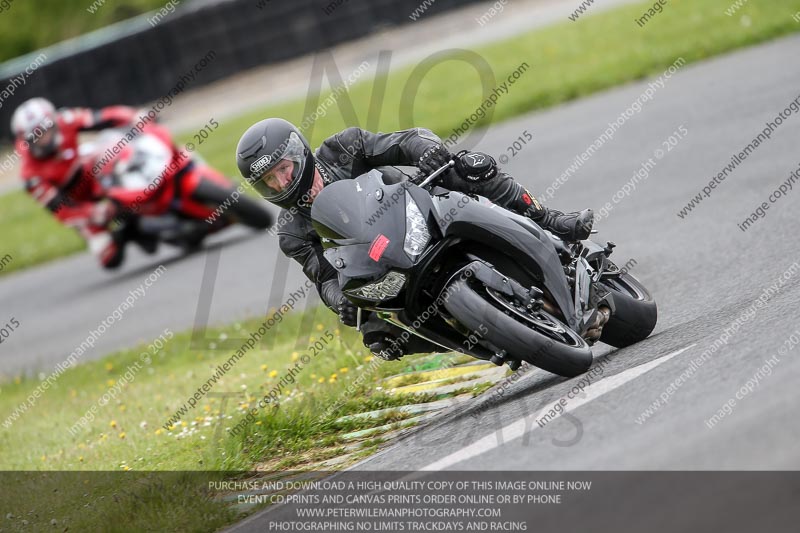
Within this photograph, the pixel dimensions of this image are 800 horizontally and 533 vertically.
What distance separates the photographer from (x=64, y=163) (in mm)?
14383

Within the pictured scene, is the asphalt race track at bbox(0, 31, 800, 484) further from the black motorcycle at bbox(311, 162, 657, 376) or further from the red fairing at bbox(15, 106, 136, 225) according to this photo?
the red fairing at bbox(15, 106, 136, 225)

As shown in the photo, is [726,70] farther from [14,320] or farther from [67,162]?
[14,320]

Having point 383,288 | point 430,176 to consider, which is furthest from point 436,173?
point 383,288

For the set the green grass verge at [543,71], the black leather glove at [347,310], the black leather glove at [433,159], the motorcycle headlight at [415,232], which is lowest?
the green grass verge at [543,71]

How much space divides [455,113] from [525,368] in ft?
33.3

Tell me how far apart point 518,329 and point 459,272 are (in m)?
0.43

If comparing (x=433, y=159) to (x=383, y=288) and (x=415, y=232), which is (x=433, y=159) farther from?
(x=383, y=288)

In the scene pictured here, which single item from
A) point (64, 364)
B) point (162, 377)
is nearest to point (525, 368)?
point (162, 377)

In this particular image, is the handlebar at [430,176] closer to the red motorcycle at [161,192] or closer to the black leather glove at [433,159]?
the black leather glove at [433,159]

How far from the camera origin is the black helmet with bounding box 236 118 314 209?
5.94m

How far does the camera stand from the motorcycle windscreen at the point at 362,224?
18.1 ft

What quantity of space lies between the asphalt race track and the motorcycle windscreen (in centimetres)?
101

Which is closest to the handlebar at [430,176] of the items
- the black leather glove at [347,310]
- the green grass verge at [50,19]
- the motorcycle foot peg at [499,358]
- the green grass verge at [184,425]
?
the black leather glove at [347,310]

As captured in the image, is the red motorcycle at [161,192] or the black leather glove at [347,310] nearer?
the black leather glove at [347,310]
